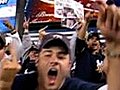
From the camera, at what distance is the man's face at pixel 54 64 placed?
8.09ft

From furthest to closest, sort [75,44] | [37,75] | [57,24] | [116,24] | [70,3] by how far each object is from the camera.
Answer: [57,24], [70,3], [75,44], [37,75], [116,24]

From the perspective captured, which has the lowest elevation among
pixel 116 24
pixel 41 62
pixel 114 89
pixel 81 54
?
pixel 81 54

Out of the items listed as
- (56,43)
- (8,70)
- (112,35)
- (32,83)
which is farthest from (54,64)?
(112,35)

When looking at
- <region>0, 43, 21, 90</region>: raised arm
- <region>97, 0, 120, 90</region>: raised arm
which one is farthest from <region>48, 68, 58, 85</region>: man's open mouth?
<region>97, 0, 120, 90</region>: raised arm

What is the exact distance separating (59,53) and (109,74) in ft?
4.24

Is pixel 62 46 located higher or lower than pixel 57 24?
higher

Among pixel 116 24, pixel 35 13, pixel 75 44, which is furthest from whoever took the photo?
pixel 35 13

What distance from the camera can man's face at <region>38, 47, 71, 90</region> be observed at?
2.46 meters

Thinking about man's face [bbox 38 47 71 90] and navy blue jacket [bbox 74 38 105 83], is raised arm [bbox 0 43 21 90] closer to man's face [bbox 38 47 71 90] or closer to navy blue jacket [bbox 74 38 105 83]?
man's face [bbox 38 47 71 90]

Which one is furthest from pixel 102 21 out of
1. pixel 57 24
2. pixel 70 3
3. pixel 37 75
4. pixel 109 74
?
pixel 57 24

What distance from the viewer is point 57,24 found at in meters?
7.52

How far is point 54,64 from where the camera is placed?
2.56 m

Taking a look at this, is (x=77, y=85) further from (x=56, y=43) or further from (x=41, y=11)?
(x=41, y=11)

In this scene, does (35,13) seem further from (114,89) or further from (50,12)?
(114,89)
